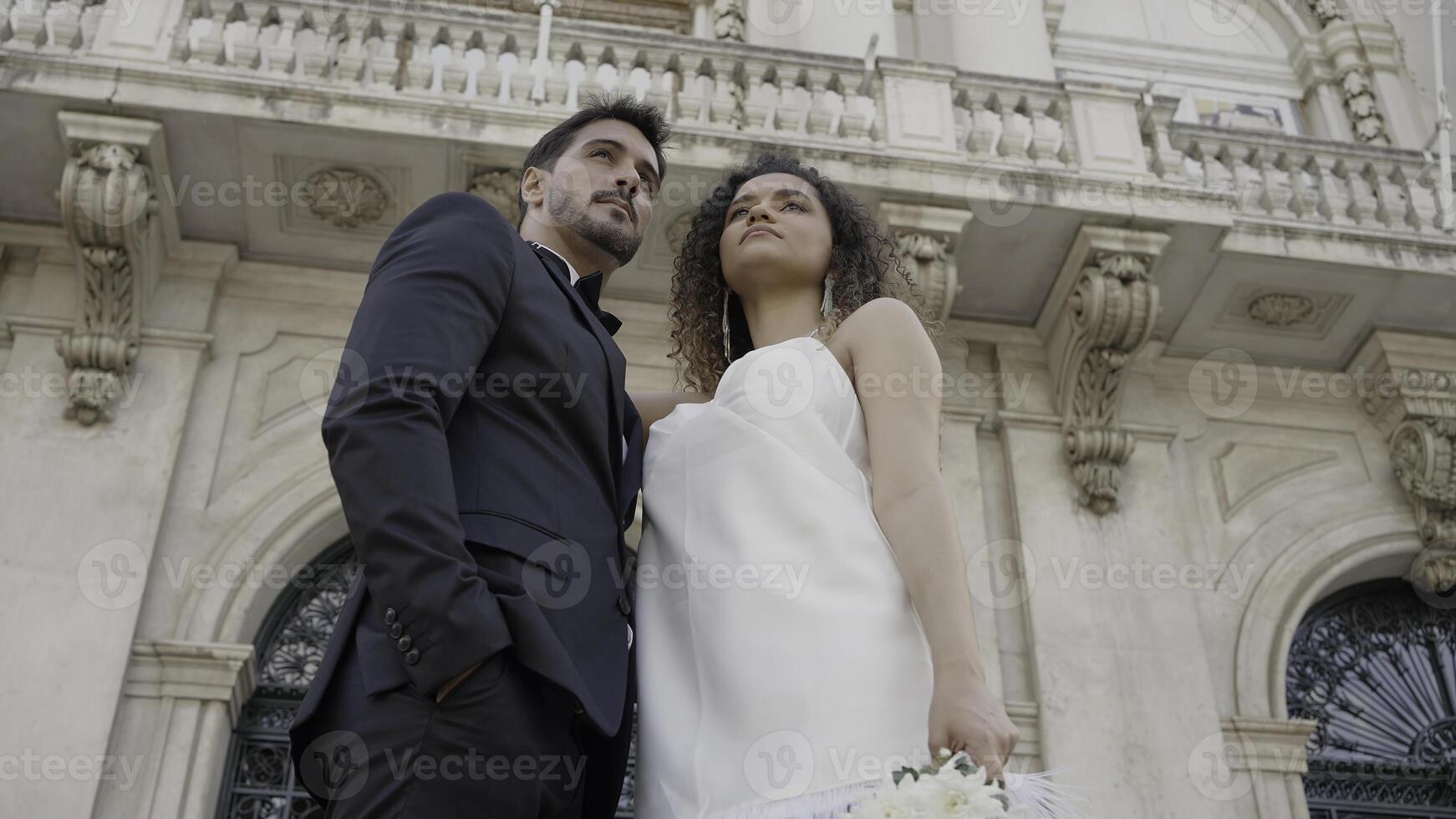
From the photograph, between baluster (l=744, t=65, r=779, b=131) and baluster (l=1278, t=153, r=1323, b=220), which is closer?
baluster (l=744, t=65, r=779, b=131)

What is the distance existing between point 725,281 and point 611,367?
0.67 m

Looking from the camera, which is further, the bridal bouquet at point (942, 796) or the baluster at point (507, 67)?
the baluster at point (507, 67)

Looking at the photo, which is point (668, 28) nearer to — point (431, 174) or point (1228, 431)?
point (431, 174)

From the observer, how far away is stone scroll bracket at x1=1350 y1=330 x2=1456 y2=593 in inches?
290

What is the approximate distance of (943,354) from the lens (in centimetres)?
753

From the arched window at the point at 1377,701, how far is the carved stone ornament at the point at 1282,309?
1.54m

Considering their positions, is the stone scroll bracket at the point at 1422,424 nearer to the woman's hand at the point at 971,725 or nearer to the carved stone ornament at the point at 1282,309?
the carved stone ornament at the point at 1282,309

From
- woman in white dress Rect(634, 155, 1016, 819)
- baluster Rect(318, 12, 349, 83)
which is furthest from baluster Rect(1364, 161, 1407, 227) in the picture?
woman in white dress Rect(634, 155, 1016, 819)

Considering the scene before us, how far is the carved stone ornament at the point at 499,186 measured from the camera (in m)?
6.82

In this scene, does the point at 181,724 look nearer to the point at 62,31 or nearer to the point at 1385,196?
the point at 62,31

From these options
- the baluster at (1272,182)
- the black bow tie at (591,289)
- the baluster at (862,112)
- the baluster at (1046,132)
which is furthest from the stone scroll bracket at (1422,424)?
the black bow tie at (591,289)

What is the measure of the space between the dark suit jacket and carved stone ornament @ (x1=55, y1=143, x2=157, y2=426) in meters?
4.71

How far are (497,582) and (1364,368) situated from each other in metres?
7.10

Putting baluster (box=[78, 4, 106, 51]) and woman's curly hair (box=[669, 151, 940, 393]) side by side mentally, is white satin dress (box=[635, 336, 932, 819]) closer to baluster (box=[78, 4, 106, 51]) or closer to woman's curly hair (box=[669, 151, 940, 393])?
woman's curly hair (box=[669, 151, 940, 393])
